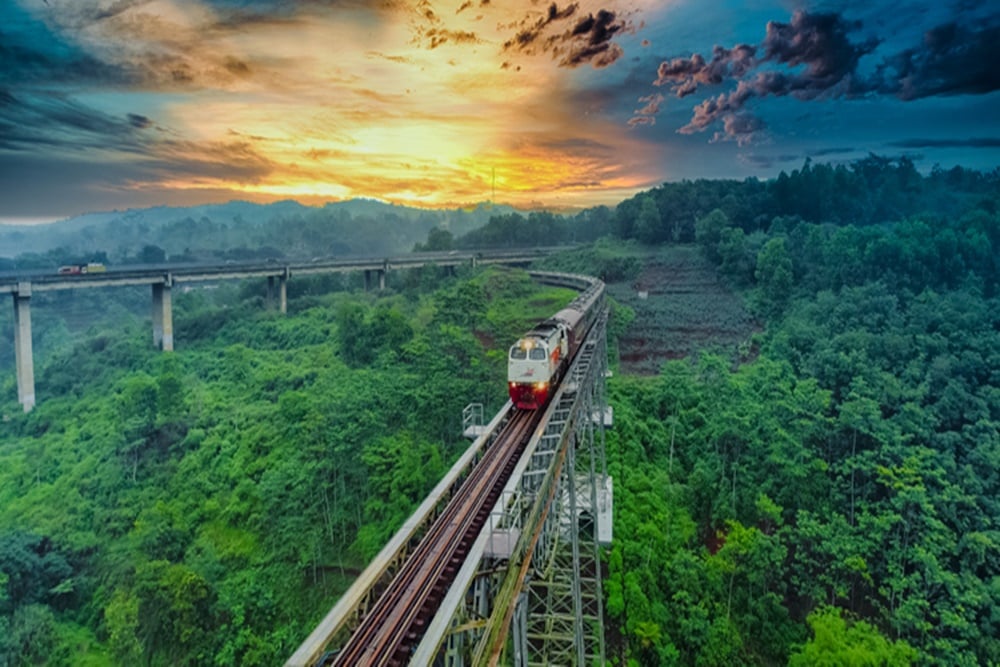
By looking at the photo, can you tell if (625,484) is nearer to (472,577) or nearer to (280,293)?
(472,577)

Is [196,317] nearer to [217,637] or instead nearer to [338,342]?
[338,342]

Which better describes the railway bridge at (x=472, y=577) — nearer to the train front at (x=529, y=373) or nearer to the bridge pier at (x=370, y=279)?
the train front at (x=529, y=373)

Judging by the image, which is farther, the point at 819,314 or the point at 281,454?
the point at 819,314

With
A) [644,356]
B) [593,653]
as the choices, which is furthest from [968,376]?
[593,653]

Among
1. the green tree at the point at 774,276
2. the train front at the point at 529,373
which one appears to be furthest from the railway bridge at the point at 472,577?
the green tree at the point at 774,276

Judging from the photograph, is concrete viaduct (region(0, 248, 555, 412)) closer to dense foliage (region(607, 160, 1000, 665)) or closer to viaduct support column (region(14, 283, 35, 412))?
viaduct support column (region(14, 283, 35, 412))

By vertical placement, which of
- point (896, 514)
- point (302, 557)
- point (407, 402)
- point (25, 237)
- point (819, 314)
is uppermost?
point (25, 237)

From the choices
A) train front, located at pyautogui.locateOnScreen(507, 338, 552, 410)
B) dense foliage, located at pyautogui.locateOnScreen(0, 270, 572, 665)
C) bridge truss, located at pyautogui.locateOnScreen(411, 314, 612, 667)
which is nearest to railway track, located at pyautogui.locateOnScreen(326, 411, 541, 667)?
bridge truss, located at pyautogui.locateOnScreen(411, 314, 612, 667)
